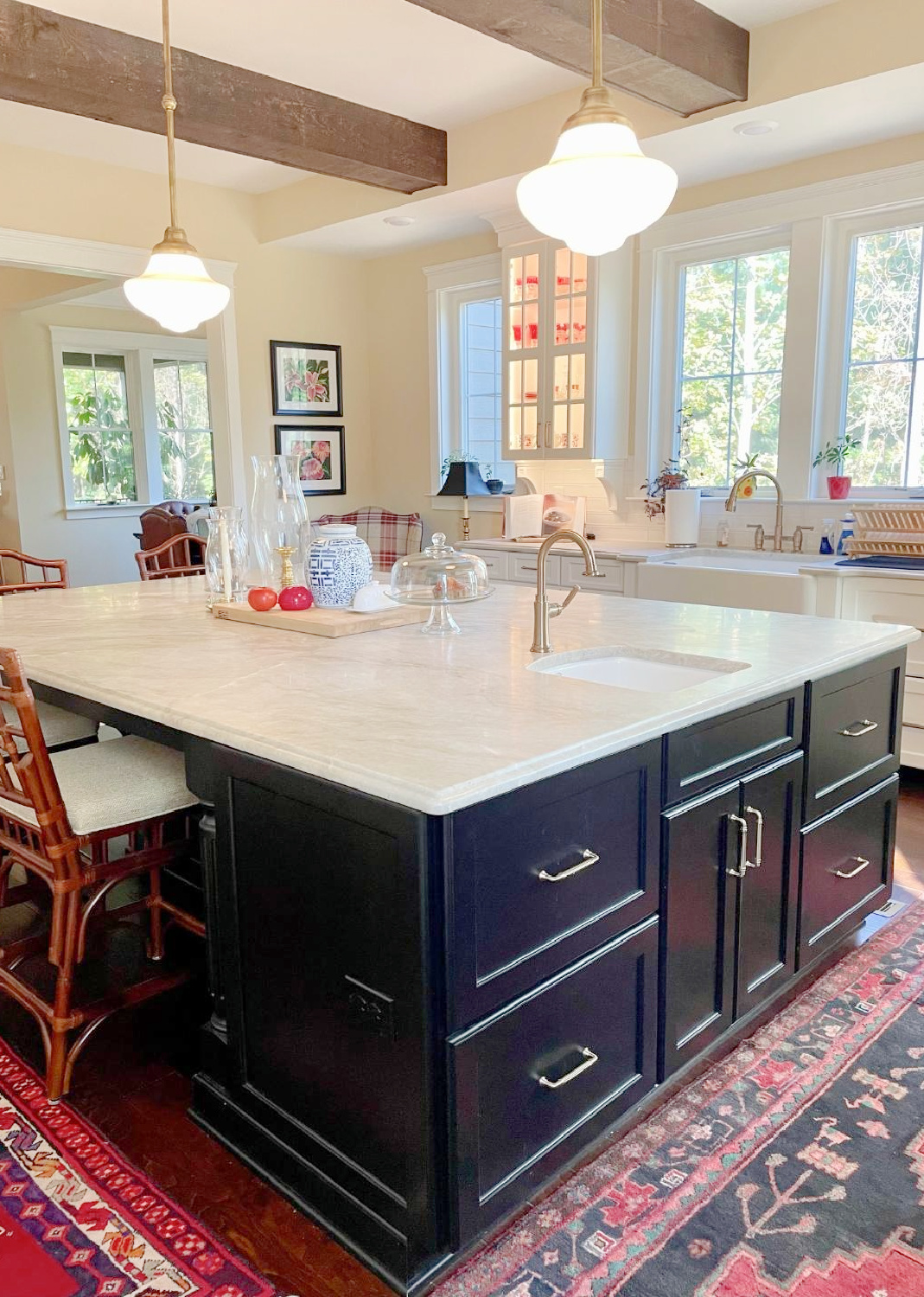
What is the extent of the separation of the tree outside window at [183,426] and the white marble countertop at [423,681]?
6247 millimetres

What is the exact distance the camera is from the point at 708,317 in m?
4.69

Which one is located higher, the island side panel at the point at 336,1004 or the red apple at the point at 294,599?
the red apple at the point at 294,599

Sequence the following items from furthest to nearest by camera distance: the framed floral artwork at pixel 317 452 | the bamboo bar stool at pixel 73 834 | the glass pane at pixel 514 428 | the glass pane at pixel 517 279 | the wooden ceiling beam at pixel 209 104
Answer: the framed floral artwork at pixel 317 452, the glass pane at pixel 514 428, the glass pane at pixel 517 279, the wooden ceiling beam at pixel 209 104, the bamboo bar stool at pixel 73 834

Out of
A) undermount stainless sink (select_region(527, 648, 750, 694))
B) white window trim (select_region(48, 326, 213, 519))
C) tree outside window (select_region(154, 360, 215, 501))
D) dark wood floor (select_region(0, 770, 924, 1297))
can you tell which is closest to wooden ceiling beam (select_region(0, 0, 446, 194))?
undermount stainless sink (select_region(527, 648, 750, 694))

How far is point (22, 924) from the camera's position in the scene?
273 cm

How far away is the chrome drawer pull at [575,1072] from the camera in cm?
154

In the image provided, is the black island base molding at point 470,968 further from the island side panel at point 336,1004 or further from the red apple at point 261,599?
the red apple at point 261,599

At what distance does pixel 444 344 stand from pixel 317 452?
1049 mm

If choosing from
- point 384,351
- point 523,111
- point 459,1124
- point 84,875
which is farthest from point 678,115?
point 459,1124

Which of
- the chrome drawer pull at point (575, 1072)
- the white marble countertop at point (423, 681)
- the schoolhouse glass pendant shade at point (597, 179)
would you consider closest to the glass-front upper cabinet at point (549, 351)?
the white marble countertop at point (423, 681)

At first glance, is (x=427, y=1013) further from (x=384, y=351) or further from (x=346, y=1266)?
(x=384, y=351)

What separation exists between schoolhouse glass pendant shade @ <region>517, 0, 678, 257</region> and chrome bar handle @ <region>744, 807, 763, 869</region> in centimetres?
122

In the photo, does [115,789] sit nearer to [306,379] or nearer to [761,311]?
[761,311]

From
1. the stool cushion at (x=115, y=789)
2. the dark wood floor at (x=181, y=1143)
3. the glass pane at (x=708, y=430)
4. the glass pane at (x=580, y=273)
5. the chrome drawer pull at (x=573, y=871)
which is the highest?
the glass pane at (x=580, y=273)
